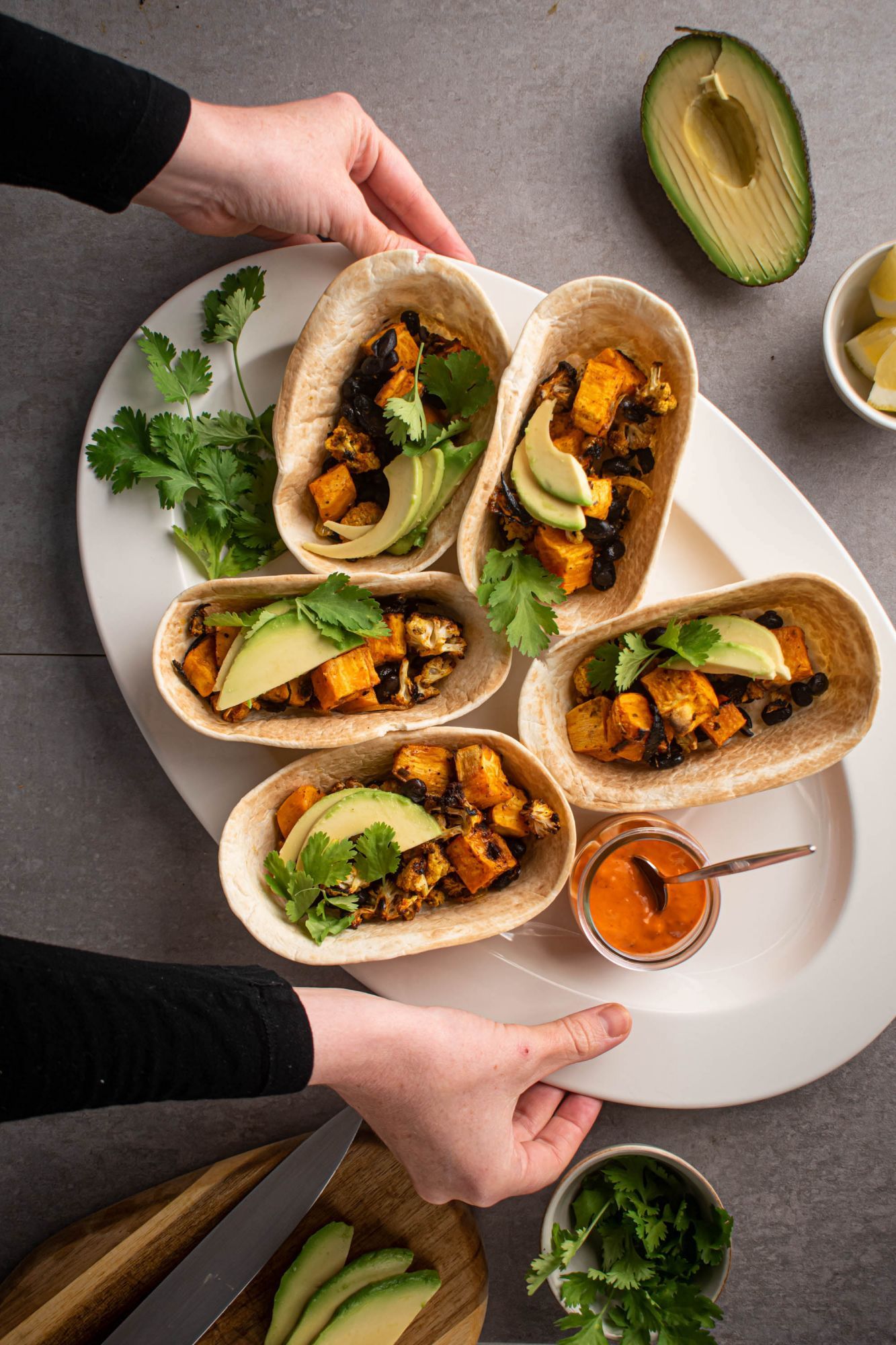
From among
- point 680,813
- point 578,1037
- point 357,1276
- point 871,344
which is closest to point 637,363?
point 871,344

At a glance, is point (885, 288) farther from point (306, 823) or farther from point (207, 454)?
point (306, 823)

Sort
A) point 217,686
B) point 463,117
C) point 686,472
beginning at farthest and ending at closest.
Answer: point 463,117
point 686,472
point 217,686

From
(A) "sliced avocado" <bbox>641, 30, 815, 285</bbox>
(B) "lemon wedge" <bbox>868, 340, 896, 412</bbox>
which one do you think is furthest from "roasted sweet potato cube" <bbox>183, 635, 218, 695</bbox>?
(B) "lemon wedge" <bbox>868, 340, 896, 412</bbox>

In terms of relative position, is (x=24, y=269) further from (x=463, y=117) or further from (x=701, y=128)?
(x=701, y=128)

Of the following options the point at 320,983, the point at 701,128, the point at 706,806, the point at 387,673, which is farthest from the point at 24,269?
the point at 706,806

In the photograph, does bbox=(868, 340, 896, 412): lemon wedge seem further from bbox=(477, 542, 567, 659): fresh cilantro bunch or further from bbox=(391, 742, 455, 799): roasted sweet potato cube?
bbox=(391, 742, 455, 799): roasted sweet potato cube

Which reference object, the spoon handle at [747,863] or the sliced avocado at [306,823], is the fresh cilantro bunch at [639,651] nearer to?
the spoon handle at [747,863]
